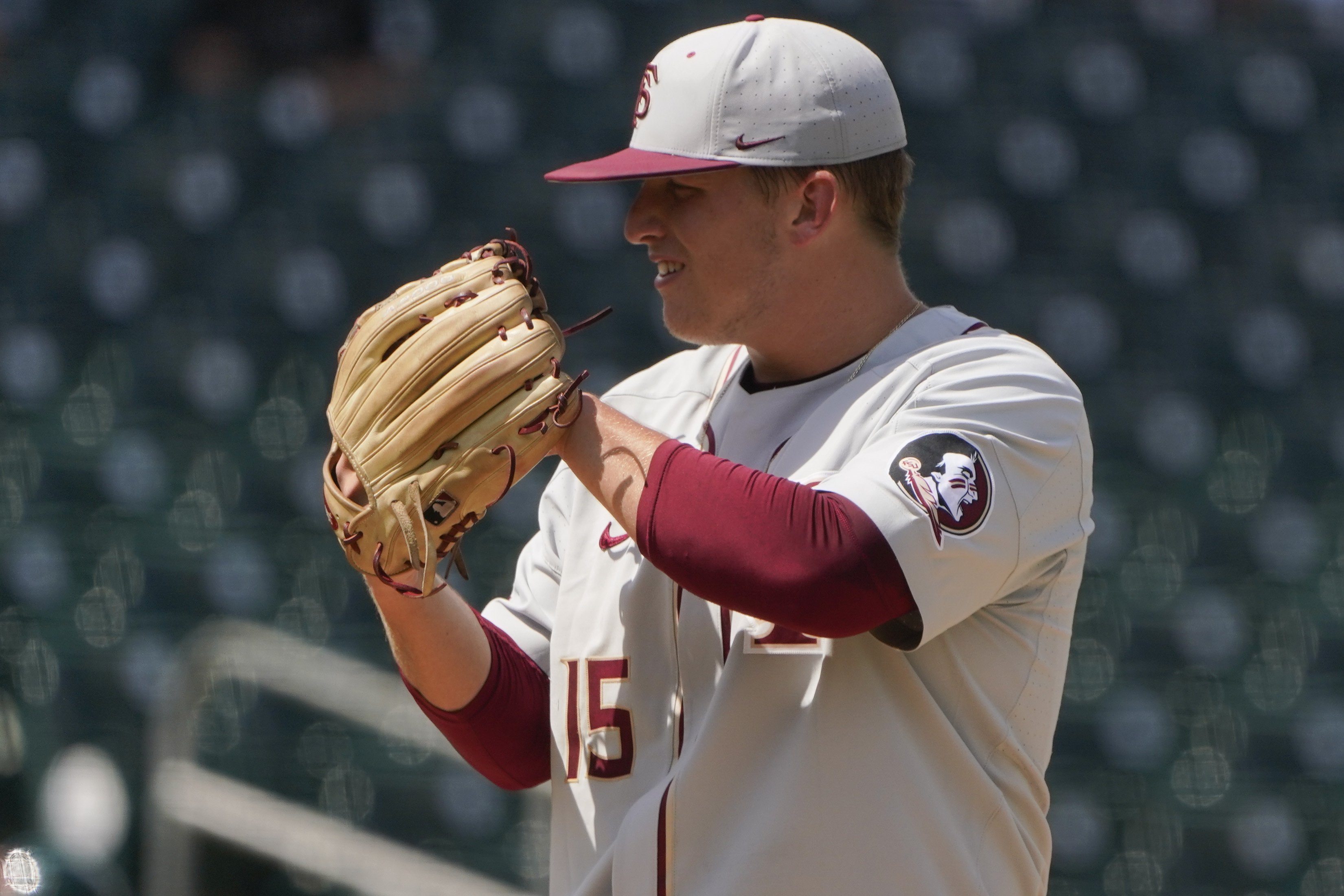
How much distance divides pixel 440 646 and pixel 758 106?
478 millimetres

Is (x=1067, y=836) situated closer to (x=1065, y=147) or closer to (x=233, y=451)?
(x=1065, y=147)

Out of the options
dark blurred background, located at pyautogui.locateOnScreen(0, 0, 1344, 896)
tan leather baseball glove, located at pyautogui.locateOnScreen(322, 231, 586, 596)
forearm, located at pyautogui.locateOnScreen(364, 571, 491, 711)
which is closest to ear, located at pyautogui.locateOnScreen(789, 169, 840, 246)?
tan leather baseball glove, located at pyautogui.locateOnScreen(322, 231, 586, 596)

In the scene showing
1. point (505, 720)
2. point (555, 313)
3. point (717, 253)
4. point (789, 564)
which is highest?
point (717, 253)

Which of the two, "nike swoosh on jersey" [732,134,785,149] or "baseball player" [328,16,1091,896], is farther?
"nike swoosh on jersey" [732,134,785,149]

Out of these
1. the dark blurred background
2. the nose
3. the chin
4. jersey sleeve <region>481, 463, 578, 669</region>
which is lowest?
the dark blurred background

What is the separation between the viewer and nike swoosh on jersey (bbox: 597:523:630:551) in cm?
118

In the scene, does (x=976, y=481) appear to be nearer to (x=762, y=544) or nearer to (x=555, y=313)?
(x=762, y=544)

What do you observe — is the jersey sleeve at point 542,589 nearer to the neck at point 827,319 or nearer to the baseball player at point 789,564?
the baseball player at point 789,564

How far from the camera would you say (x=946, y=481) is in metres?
0.98

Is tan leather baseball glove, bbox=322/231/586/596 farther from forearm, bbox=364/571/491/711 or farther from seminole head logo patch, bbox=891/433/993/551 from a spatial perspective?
seminole head logo patch, bbox=891/433/993/551

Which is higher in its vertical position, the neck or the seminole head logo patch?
the neck

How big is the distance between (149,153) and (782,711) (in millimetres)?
2364

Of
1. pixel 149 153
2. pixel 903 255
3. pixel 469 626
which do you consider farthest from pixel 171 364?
pixel 469 626

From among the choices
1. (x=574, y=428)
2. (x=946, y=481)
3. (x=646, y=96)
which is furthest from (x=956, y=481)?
(x=646, y=96)
